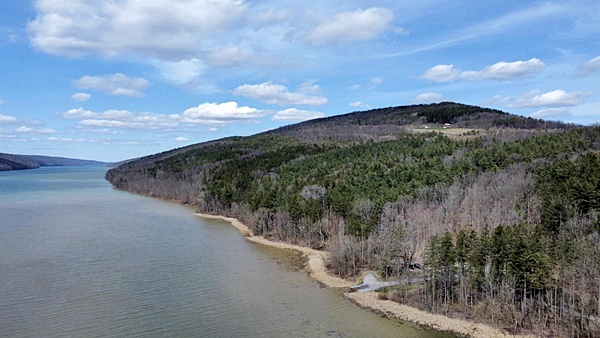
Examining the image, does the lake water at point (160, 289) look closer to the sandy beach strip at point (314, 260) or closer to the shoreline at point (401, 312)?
the shoreline at point (401, 312)

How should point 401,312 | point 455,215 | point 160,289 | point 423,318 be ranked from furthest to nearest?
point 455,215, point 160,289, point 401,312, point 423,318

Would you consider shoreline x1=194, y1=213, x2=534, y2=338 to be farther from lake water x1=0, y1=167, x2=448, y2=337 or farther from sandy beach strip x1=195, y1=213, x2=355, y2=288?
lake water x1=0, y1=167, x2=448, y2=337

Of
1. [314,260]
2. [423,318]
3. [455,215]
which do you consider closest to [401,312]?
[423,318]

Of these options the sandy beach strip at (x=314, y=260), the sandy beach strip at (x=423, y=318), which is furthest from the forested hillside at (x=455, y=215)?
the sandy beach strip at (x=314, y=260)

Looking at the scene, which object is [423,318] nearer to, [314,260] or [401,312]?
[401,312]

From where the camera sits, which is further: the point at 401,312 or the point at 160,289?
the point at 160,289

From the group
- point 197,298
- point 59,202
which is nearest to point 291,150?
point 59,202
